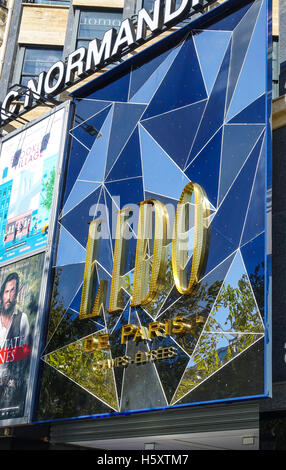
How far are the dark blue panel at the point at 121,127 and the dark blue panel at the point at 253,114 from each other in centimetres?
316

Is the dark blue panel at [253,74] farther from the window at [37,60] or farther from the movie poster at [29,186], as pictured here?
the window at [37,60]

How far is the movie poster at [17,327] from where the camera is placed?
55.4 ft

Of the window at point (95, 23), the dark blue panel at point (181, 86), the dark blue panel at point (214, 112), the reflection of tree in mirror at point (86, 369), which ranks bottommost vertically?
the reflection of tree in mirror at point (86, 369)

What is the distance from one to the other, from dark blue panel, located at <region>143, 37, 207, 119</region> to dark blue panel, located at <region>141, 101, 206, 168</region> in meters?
0.20

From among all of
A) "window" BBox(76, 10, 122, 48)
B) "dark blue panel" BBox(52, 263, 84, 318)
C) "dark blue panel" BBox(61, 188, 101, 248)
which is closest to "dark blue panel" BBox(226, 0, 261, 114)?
"dark blue panel" BBox(61, 188, 101, 248)

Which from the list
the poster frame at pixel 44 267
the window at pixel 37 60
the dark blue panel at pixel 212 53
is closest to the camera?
the dark blue panel at pixel 212 53

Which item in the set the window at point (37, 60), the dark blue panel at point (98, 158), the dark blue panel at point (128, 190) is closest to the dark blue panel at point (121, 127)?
the dark blue panel at point (98, 158)

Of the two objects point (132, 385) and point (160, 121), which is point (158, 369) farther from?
point (160, 121)

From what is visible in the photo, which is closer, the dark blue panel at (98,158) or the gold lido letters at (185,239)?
the gold lido letters at (185,239)

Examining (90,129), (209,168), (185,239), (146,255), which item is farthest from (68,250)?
(209,168)

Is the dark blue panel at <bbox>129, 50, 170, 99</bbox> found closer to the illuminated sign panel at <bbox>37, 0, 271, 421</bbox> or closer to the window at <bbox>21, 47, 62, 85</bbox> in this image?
the illuminated sign panel at <bbox>37, 0, 271, 421</bbox>

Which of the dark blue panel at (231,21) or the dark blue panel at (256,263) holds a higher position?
the dark blue panel at (231,21)

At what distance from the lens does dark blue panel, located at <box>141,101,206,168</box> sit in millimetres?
15742
